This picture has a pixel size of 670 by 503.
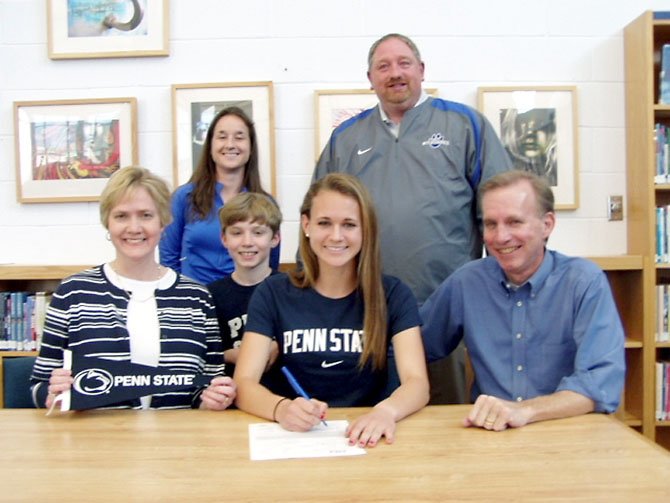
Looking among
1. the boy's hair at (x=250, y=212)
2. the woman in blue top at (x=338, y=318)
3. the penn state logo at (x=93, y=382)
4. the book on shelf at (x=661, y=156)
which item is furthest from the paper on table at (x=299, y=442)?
the book on shelf at (x=661, y=156)

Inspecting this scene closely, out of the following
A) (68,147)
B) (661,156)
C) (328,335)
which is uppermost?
(68,147)

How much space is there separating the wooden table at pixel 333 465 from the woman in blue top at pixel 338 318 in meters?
0.25

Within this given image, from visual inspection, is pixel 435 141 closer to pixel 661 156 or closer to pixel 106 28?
pixel 661 156

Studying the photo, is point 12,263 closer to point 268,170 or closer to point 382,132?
point 268,170

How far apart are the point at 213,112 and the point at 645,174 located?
202cm

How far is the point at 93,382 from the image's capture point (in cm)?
149

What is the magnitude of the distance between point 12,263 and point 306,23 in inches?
72.7

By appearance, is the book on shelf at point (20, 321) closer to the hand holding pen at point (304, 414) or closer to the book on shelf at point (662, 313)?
the hand holding pen at point (304, 414)

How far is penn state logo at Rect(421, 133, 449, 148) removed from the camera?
237 cm

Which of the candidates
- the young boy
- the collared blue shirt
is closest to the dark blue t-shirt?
the collared blue shirt

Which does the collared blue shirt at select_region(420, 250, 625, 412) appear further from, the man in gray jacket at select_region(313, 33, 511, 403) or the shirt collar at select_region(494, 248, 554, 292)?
the man in gray jacket at select_region(313, 33, 511, 403)

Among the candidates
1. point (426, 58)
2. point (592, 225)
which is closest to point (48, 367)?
point (426, 58)

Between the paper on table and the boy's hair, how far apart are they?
93 centimetres

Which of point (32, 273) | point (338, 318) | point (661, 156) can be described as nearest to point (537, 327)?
point (338, 318)
